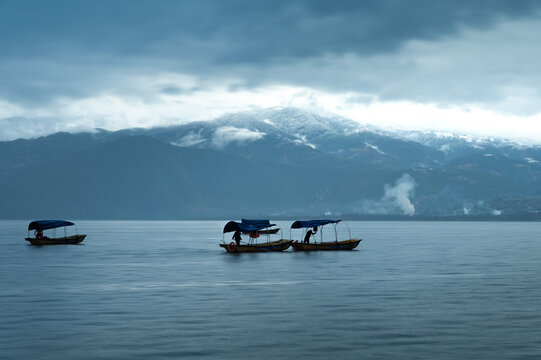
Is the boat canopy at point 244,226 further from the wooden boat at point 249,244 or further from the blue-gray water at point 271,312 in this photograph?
the blue-gray water at point 271,312

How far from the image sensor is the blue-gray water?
4303 cm

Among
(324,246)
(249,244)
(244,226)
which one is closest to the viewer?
(244,226)

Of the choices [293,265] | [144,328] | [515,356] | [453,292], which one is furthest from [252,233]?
[515,356]

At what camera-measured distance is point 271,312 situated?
A: 5762cm

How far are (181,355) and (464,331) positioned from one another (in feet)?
62.3

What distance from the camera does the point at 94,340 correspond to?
149ft

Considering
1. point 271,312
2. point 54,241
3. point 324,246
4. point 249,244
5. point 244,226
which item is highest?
point 244,226

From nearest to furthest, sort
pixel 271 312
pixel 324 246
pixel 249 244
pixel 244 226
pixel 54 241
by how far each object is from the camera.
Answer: pixel 271 312, pixel 244 226, pixel 249 244, pixel 324 246, pixel 54 241

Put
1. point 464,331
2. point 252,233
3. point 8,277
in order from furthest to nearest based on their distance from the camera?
point 252,233 → point 8,277 → point 464,331

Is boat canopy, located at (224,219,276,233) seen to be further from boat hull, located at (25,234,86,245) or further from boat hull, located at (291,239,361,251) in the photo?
boat hull, located at (25,234,86,245)

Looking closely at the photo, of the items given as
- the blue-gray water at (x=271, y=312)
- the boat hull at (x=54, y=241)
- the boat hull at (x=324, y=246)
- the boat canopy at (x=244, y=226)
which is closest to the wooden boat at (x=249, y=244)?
the boat canopy at (x=244, y=226)

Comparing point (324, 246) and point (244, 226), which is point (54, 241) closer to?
point (244, 226)

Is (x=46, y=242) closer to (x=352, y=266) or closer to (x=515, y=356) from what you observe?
(x=352, y=266)

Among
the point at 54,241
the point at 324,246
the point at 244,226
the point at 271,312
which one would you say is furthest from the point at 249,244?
the point at 271,312
